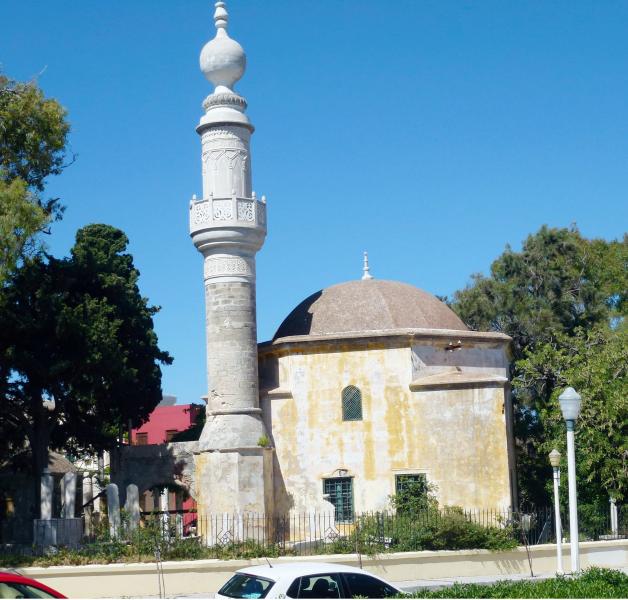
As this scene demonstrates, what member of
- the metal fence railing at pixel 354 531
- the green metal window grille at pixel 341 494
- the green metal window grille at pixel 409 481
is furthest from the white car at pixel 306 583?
the green metal window grille at pixel 341 494

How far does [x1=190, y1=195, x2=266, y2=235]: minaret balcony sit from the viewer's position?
2717 centimetres

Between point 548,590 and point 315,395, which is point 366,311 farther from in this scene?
point 548,590

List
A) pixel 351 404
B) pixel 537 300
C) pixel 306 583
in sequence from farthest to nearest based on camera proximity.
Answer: pixel 537 300 → pixel 351 404 → pixel 306 583

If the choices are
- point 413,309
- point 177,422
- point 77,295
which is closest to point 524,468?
point 413,309

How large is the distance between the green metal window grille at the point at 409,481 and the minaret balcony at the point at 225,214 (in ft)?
25.2

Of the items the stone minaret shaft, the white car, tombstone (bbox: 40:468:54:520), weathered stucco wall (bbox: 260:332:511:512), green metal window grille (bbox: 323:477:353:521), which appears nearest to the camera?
the white car

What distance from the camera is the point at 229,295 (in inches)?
1067

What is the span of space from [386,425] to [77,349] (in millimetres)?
9162

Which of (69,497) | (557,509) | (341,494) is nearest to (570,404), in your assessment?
(557,509)

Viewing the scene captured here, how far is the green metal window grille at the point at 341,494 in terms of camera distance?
2716 cm

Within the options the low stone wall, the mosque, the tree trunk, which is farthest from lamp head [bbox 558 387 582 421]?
the tree trunk

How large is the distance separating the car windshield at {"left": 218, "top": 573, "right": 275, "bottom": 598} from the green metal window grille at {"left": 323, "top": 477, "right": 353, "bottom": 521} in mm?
14724

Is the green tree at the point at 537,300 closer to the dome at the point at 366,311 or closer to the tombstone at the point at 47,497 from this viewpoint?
the dome at the point at 366,311

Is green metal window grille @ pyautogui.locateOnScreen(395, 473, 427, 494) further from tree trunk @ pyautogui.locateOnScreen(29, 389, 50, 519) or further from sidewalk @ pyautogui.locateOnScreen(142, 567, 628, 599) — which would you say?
tree trunk @ pyautogui.locateOnScreen(29, 389, 50, 519)
